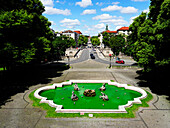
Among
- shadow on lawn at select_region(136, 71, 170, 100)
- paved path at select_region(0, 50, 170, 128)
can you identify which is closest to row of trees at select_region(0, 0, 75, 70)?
paved path at select_region(0, 50, 170, 128)

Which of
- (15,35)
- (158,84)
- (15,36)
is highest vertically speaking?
(15,35)

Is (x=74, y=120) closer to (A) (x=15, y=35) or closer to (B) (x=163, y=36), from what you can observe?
(B) (x=163, y=36)

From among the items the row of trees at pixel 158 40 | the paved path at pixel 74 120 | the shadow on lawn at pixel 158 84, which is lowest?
the paved path at pixel 74 120

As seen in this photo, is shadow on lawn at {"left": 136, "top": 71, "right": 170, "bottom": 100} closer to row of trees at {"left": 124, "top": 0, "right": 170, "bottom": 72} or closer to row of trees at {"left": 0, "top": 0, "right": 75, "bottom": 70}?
row of trees at {"left": 124, "top": 0, "right": 170, "bottom": 72}

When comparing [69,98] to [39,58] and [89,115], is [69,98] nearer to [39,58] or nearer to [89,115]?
[89,115]

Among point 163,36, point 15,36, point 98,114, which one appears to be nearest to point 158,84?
point 163,36

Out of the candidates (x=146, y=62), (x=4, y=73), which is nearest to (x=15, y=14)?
(x=4, y=73)

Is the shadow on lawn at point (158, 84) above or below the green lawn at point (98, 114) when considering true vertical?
above

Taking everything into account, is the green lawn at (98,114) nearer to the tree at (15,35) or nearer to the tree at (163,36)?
the tree at (163,36)

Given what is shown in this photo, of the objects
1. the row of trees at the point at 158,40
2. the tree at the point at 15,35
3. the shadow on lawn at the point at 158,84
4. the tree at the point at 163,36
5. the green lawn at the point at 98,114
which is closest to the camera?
the green lawn at the point at 98,114

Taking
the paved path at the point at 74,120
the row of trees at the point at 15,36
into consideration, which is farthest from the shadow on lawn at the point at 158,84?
the row of trees at the point at 15,36

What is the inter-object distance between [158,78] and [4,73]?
29797 millimetres

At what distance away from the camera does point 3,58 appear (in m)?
20.2

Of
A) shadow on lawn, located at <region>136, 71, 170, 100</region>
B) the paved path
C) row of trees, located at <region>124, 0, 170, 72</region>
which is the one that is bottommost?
the paved path
